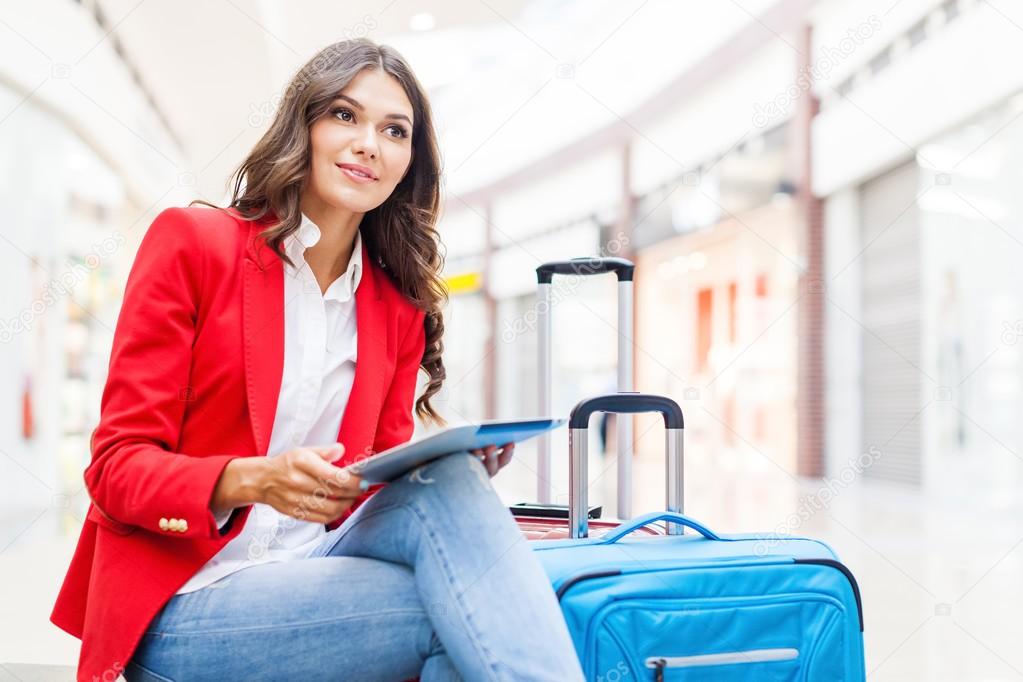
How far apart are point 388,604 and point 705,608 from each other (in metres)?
0.48

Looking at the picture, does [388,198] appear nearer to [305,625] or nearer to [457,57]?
[305,625]

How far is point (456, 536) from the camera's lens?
3.75ft

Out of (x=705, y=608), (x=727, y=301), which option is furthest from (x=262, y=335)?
(x=727, y=301)

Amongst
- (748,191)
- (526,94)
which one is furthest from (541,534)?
(526,94)

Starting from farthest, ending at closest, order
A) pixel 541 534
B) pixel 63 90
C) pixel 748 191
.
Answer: pixel 748 191 < pixel 63 90 < pixel 541 534

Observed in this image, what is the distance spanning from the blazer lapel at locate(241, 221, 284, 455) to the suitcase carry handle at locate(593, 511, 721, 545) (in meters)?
0.54

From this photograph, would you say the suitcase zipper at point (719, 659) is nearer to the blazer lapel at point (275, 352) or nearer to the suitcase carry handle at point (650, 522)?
the suitcase carry handle at point (650, 522)

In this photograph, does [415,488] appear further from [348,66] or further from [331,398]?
[348,66]

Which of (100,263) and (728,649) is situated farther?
(100,263)

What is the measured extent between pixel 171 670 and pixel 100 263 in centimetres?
859

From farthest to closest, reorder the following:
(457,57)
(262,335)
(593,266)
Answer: (457,57)
(593,266)
(262,335)

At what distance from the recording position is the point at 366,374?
4.89ft

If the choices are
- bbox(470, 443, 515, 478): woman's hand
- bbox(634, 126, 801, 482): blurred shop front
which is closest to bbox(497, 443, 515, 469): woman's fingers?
bbox(470, 443, 515, 478): woman's hand

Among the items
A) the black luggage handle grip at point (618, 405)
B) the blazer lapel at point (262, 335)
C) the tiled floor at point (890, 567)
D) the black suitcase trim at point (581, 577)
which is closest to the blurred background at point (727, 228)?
the tiled floor at point (890, 567)
